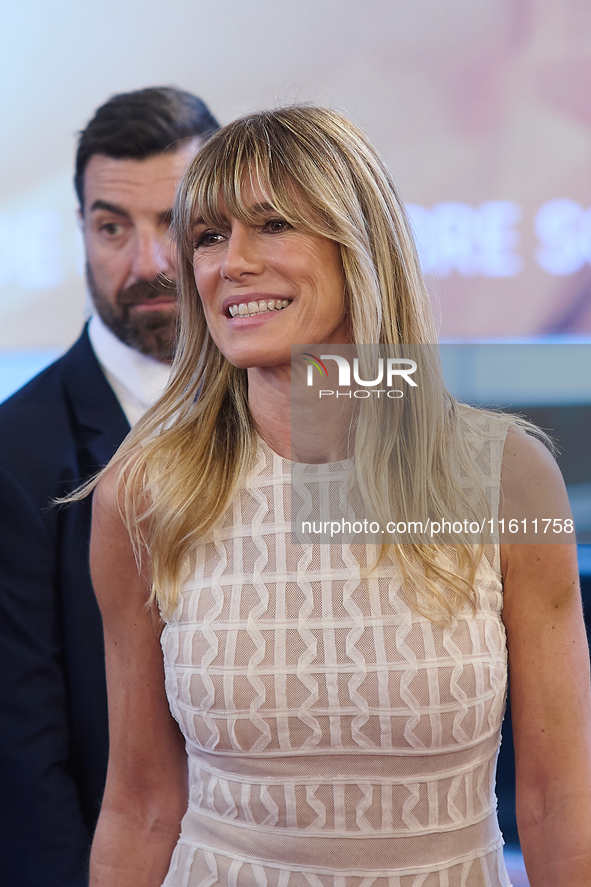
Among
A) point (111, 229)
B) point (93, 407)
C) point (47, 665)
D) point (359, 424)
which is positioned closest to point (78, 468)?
point (93, 407)

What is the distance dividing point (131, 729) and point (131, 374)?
2.73ft

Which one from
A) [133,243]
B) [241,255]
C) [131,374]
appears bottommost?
[131,374]

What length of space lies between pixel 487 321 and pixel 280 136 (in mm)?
1009

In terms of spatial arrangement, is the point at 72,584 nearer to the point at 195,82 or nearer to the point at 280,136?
the point at 280,136

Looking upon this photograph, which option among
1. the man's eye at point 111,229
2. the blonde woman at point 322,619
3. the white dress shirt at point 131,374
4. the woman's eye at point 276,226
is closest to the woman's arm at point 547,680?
the blonde woman at point 322,619

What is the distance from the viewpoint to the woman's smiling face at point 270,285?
1.09 meters

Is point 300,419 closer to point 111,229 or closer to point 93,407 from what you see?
point 93,407

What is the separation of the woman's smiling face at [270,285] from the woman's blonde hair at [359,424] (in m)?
0.02

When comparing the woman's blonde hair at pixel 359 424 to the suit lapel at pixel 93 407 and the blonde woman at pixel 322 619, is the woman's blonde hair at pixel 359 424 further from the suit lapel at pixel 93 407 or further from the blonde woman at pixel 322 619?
the suit lapel at pixel 93 407

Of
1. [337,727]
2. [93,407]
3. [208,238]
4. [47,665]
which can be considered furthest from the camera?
[93,407]

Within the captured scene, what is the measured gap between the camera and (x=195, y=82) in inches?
76.0

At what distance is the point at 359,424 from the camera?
1.19 meters

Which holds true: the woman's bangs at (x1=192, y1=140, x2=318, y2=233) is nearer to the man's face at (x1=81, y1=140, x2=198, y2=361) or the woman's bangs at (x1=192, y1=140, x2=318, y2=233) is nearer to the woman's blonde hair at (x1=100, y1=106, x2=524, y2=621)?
the woman's blonde hair at (x1=100, y1=106, x2=524, y2=621)

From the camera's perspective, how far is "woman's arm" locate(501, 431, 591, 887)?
42.9 inches
